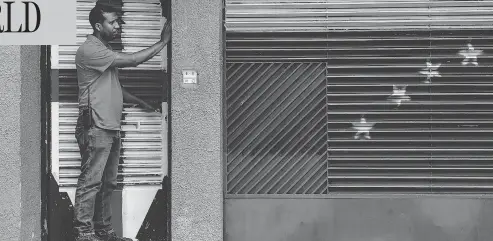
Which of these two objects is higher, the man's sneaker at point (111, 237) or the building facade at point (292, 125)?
the building facade at point (292, 125)

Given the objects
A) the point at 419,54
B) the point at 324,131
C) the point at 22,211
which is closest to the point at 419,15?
the point at 419,54

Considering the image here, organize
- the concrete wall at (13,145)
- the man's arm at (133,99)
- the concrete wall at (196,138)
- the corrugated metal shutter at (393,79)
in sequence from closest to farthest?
the concrete wall at (13,145), the concrete wall at (196,138), the corrugated metal shutter at (393,79), the man's arm at (133,99)

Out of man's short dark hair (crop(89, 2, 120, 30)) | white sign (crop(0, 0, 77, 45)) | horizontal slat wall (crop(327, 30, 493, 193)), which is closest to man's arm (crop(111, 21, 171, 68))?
man's short dark hair (crop(89, 2, 120, 30))

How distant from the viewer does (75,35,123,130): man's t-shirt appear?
7234 millimetres

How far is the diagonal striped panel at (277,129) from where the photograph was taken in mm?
7332

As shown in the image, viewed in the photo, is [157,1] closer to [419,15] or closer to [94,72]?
[94,72]

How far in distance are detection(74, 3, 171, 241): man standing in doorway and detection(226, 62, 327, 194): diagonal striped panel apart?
1.07m

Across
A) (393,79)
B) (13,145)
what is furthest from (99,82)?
(393,79)

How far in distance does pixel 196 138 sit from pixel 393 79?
2.21 meters

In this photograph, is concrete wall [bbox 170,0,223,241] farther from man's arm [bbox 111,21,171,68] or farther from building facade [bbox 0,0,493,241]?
man's arm [bbox 111,21,171,68]

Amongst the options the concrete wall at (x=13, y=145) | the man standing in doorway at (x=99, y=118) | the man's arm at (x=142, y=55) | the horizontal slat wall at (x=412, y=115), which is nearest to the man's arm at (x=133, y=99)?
the man standing in doorway at (x=99, y=118)

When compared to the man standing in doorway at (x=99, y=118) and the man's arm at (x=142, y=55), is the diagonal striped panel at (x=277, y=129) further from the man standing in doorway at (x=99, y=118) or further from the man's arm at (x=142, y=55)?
the man standing in doorway at (x=99, y=118)

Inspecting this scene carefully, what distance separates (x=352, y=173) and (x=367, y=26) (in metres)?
1.59

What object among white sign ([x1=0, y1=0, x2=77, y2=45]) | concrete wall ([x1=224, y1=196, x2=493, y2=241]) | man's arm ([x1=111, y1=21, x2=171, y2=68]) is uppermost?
white sign ([x1=0, y1=0, x2=77, y2=45])
